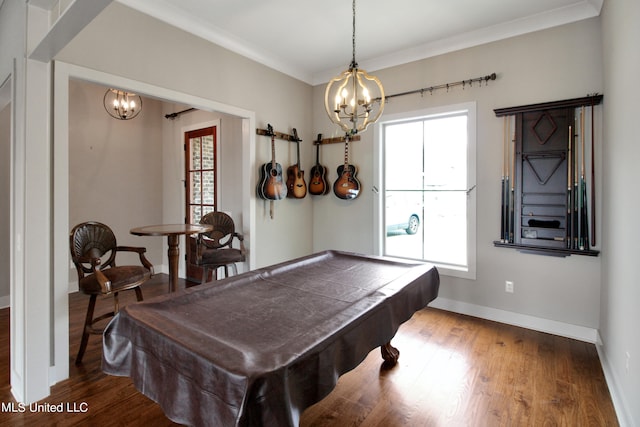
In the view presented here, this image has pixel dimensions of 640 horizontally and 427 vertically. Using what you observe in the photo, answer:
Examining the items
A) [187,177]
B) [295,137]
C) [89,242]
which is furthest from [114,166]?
[295,137]

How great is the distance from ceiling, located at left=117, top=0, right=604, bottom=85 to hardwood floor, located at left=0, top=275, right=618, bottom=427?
2.87 meters

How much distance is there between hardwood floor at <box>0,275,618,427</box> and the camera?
1.89 metres

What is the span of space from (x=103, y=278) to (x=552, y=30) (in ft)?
14.1

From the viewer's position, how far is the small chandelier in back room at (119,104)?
4523mm

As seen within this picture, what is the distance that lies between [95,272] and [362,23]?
10.4 feet

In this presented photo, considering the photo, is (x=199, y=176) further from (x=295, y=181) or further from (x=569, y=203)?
(x=569, y=203)

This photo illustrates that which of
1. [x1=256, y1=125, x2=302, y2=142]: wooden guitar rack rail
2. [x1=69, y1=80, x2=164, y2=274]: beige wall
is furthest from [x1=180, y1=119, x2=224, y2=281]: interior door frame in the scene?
[x1=256, y1=125, x2=302, y2=142]: wooden guitar rack rail

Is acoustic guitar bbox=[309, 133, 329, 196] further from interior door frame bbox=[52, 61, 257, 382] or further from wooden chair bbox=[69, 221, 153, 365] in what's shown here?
interior door frame bbox=[52, 61, 257, 382]

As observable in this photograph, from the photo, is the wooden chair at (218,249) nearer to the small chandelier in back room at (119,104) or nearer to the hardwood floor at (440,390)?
the hardwood floor at (440,390)

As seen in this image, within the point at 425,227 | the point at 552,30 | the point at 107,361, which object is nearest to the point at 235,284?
the point at 107,361

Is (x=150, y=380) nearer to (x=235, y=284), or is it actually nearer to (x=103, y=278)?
(x=235, y=284)

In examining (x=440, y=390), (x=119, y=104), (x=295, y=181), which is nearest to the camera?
(x=440, y=390)

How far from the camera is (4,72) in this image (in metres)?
2.41

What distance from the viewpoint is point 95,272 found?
246 cm
